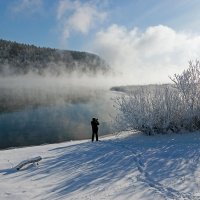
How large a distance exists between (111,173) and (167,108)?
31.5 feet

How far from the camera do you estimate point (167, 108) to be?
2206 cm

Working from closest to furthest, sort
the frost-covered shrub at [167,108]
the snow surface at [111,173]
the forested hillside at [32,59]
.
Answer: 1. the snow surface at [111,173]
2. the frost-covered shrub at [167,108]
3. the forested hillside at [32,59]

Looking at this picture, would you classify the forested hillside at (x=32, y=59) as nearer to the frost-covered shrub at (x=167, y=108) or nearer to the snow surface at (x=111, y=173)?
the frost-covered shrub at (x=167, y=108)

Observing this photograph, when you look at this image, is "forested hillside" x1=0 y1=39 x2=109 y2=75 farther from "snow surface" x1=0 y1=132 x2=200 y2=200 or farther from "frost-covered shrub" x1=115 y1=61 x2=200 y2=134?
"snow surface" x1=0 y1=132 x2=200 y2=200

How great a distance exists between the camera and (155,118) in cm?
2166

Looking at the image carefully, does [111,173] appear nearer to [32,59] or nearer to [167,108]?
[167,108]

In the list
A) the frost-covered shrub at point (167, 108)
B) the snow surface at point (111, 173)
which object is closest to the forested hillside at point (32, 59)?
the frost-covered shrub at point (167, 108)

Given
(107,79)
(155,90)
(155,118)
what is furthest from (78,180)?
(107,79)

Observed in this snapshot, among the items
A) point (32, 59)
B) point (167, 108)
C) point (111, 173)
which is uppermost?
point (32, 59)

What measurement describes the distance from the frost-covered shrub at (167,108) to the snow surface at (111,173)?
2672mm

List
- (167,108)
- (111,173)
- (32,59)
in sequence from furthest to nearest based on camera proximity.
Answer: (32,59)
(167,108)
(111,173)

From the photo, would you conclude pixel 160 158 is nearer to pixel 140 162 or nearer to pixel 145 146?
pixel 140 162

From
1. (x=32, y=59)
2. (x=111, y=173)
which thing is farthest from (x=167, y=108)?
(x=32, y=59)

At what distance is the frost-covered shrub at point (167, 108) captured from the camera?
71.1ft
